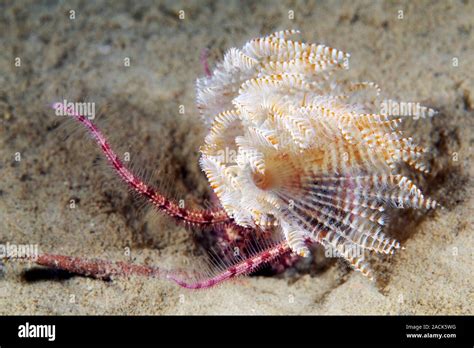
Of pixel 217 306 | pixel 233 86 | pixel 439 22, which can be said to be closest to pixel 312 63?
pixel 233 86

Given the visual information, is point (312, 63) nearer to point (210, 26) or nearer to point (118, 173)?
point (118, 173)

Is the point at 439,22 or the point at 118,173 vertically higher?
the point at 439,22

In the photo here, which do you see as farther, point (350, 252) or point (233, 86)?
point (233, 86)

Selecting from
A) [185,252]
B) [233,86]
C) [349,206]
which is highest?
[233,86]

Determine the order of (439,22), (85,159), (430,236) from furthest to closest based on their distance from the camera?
(439,22) → (85,159) → (430,236)
